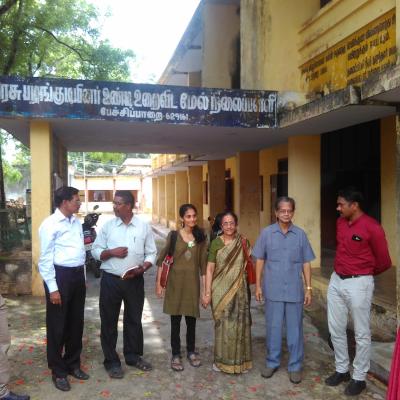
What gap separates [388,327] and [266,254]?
1.86 m

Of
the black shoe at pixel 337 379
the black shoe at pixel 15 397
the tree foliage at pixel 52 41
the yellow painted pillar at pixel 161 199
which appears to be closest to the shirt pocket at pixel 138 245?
the black shoe at pixel 15 397

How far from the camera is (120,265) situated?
4066mm

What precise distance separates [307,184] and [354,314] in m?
4.09

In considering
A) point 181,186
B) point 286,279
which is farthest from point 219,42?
point 286,279

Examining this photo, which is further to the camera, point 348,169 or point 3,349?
point 348,169

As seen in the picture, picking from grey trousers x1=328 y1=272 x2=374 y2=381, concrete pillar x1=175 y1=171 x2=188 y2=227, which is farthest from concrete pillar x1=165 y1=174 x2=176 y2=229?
grey trousers x1=328 y1=272 x2=374 y2=381

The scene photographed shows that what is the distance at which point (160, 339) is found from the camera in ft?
17.0

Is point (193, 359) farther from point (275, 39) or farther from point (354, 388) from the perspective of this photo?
point (275, 39)

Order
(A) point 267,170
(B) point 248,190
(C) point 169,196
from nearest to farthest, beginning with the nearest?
(B) point 248,190
(A) point 267,170
(C) point 169,196

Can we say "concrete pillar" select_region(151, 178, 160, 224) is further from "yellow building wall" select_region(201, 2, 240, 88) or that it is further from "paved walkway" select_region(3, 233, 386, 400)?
"paved walkway" select_region(3, 233, 386, 400)

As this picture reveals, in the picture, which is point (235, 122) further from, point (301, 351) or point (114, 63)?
point (114, 63)

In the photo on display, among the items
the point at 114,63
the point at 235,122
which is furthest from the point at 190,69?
the point at 235,122

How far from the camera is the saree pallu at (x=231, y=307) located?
4059mm

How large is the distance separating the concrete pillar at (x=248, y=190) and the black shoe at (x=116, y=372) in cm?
752
